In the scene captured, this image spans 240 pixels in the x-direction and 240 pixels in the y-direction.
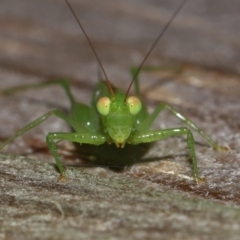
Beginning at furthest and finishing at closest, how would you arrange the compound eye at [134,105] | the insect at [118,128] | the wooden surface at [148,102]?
the compound eye at [134,105] → the insect at [118,128] → the wooden surface at [148,102]

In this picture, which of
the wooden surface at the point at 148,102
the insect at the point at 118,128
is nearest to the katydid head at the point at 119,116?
the insect at the point at 118,128

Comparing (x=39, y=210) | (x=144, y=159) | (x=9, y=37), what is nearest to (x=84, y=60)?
(x=9, y=37)

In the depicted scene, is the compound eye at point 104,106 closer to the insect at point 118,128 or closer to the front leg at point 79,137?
the insect at point 118,128

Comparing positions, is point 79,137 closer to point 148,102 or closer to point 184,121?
point 184,121

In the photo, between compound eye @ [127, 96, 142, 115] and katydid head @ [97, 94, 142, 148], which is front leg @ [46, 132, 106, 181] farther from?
compound eye @ [127, 96, 142, 115]

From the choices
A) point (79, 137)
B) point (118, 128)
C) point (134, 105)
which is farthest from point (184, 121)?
point (79, 137)

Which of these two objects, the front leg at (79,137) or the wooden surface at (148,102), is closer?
the wooden surface at (148,102)

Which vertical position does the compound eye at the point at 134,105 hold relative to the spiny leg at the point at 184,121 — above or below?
above

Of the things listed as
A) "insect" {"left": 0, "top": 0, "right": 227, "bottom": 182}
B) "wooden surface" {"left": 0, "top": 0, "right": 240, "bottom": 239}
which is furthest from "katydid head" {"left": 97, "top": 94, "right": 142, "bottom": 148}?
"wooden surface" {"left": 0, "top": 0, "right": 240, "bottom": 239}
